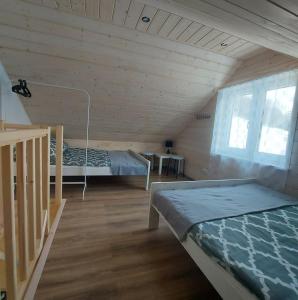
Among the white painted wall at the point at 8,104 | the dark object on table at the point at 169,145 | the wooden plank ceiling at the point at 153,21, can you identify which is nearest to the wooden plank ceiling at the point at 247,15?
the wooden plank ceiling at the point at 153,21

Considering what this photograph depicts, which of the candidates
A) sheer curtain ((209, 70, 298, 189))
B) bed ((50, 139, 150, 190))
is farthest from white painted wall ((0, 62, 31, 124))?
sheer curtain ((209, 70, 298, 189))

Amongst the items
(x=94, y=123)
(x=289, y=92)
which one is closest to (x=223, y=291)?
(x=289, y=92)

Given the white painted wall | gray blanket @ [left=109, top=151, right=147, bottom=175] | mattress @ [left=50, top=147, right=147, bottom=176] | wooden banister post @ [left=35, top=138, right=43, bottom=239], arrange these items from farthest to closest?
gray blanket @ [left=109, top=151, right=147, bottom=175] → mattress @ [left=50, top=147, right=147, bottom=176] → the white painted wall → wooden banister post @ [left=35, top=138, right=43, bottom=239]

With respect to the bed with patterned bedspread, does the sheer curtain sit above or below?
above

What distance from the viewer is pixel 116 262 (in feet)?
5.21

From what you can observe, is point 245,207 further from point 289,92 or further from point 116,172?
point 116,172

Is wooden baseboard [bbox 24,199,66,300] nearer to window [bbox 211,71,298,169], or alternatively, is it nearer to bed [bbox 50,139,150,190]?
bed [bbox 50,139,150,190]

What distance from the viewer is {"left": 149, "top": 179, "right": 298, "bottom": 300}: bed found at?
921mm

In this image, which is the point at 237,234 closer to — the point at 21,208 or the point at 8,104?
the point at 21,208

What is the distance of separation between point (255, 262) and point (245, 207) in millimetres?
807

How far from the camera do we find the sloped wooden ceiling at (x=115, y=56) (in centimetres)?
204

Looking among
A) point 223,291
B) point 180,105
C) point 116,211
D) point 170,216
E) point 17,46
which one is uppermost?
point 17,46

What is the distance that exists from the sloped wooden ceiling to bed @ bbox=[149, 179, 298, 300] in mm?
1497

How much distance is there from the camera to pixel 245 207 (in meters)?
1.75
